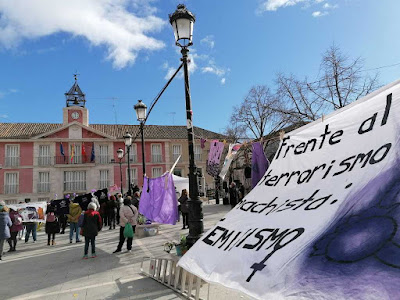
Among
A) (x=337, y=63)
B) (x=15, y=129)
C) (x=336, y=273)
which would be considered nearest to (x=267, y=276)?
(x=336, y=273)

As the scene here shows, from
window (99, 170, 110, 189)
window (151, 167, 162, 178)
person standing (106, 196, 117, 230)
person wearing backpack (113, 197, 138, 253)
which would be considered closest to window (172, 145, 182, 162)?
window (151, 167, 162, 178)

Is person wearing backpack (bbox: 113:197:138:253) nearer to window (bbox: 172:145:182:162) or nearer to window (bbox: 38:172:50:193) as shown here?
window (bbox: 38:172:50:193)

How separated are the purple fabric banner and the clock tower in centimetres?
2666

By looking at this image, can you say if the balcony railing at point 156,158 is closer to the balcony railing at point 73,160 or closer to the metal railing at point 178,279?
the balcony railing at point 73,160

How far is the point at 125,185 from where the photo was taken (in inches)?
1253

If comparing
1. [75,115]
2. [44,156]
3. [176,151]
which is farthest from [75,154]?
[176,151]

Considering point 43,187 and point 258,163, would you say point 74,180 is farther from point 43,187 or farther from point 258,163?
point 258,163

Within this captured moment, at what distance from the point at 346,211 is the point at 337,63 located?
565 inches

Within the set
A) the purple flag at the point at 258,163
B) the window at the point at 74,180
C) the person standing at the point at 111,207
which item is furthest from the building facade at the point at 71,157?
the purple flag at the point at 258,163

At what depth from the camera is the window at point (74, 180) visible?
98.9 ft

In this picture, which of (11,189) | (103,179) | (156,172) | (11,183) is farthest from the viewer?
(156,172)

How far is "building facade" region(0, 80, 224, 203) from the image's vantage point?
29000 millimetres

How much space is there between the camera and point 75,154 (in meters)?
30.9

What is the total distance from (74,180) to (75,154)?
9.53 feet
